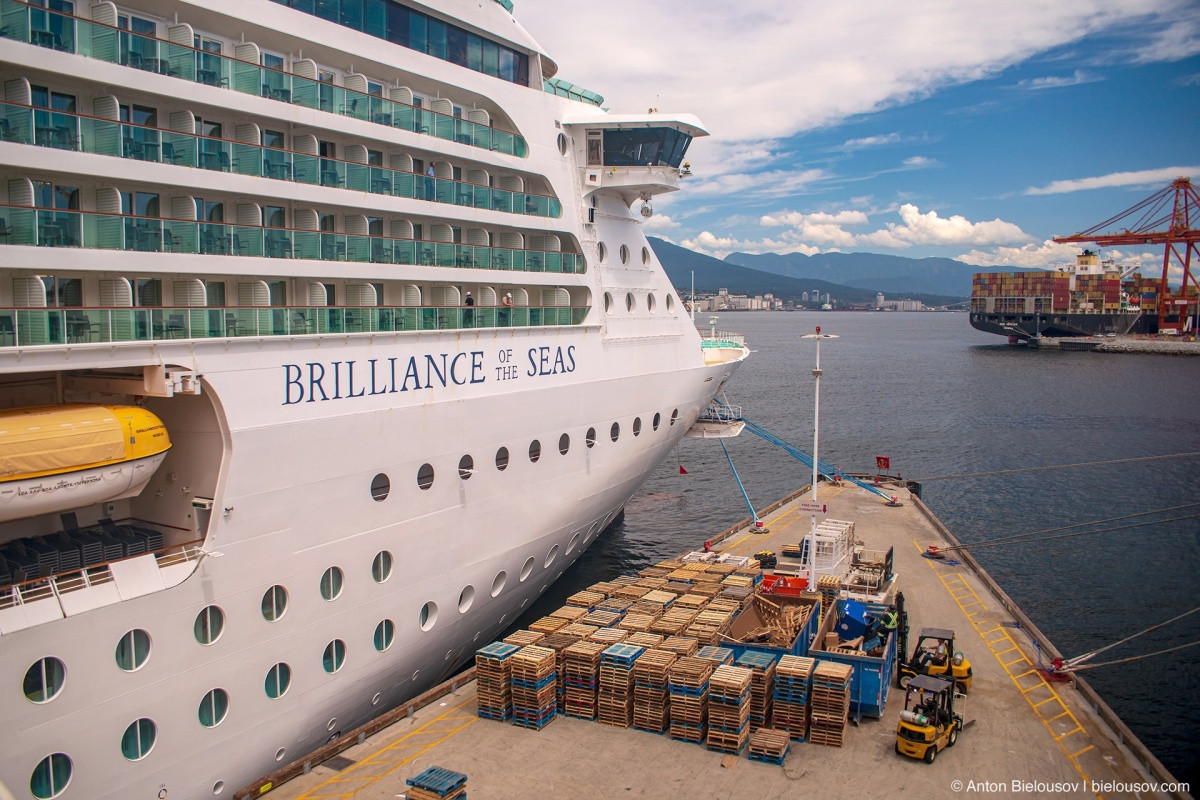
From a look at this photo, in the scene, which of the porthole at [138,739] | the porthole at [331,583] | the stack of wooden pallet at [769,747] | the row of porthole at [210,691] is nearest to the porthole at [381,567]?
the row of porthole at [210,691]

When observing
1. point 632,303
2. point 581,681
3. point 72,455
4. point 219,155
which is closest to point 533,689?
point 581,681

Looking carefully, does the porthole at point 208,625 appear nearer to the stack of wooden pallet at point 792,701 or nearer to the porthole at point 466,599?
the porthole at point 466,599

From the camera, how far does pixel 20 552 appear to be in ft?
40.6

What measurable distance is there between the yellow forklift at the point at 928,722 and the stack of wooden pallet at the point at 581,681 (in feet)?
18.2

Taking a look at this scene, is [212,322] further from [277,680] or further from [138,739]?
[138,739]

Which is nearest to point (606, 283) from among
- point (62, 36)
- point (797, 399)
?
point (62, 36)

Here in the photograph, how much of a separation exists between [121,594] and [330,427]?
13.1 feet

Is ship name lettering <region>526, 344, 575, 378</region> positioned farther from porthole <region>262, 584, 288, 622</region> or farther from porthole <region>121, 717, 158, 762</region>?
porthole <region>121, 717, 158, 762</region>

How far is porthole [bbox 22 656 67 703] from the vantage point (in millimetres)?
10930

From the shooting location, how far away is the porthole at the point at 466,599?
17.9 metres

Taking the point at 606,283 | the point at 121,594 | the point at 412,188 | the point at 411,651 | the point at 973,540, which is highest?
the point at 412,188

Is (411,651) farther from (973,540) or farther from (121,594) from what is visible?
(973,540)

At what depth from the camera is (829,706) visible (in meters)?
15.4

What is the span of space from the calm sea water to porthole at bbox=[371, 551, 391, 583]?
10.1m
